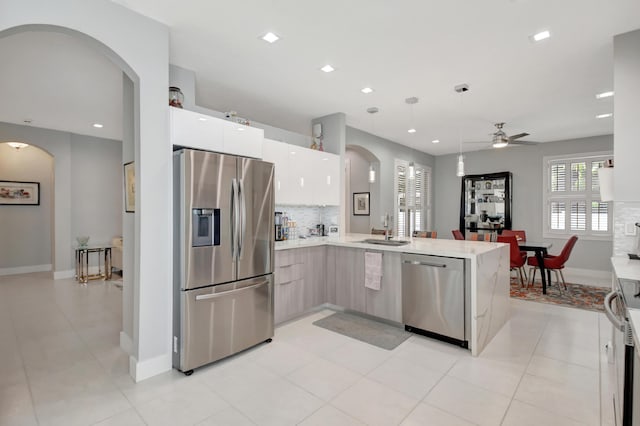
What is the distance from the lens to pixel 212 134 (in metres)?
3.02

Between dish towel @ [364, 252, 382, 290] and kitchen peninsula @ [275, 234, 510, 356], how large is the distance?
0.06 meters

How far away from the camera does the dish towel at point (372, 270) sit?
11.9 ft

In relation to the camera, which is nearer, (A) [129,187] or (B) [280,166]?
(A) [129,187]

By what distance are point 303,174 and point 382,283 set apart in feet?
6.13

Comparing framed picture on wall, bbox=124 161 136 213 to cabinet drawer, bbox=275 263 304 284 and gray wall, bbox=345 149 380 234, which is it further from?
gray wall, bbox=345 149 380 234

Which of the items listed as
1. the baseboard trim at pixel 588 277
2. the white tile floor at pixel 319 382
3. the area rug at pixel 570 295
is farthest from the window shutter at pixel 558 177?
the white tile floor at pixel 319 382

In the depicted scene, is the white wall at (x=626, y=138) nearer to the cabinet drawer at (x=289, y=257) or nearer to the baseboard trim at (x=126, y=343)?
the cabinet drawer at (x=289, y=257)

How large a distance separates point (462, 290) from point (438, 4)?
2.48 metres

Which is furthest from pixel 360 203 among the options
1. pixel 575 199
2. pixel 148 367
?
pixel 148 367

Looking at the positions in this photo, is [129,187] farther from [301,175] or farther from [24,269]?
[24,269]

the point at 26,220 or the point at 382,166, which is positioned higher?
the point at 382,166

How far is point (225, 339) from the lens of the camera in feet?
9.06

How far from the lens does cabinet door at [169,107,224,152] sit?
2734 mm

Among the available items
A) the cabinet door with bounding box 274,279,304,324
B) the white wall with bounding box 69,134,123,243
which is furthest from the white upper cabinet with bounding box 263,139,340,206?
the white wall with bounding box 69,134,123,243
